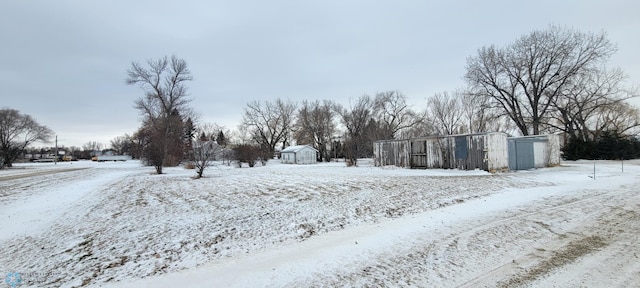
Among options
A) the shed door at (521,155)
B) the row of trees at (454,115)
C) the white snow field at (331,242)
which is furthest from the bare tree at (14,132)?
the shed door at (521,155)

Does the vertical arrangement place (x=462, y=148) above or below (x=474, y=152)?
above

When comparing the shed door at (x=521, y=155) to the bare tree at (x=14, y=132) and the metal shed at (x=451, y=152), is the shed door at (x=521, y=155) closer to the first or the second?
the metal shed at (x=451, y=152)

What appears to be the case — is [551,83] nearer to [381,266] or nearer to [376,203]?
[376,203]

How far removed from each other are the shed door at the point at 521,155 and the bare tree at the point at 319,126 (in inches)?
1249

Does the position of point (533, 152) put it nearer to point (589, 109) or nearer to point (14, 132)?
point (589, 109)

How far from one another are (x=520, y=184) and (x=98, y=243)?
1380 cm

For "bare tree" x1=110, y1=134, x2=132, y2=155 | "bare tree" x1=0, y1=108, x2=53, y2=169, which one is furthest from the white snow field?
"bare tree" x1=110, y1=134, x2=132, y2=155

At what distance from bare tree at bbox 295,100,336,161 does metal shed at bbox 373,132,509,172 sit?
26.3 meters

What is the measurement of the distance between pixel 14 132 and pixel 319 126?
158 feet

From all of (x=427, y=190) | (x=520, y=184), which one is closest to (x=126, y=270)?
(x=427, y=190)

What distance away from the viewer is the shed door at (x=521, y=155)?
64.6 ft

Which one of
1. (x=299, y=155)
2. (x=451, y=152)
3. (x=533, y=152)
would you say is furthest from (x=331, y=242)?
(x=299, y=155)

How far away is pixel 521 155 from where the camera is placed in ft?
66.6

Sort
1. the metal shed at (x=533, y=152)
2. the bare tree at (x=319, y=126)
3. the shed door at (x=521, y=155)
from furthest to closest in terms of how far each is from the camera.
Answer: the bare tree at (x=319, y=126)
the metal shed at (x=533, y=152)
the shed door at (x=521, y=155)
